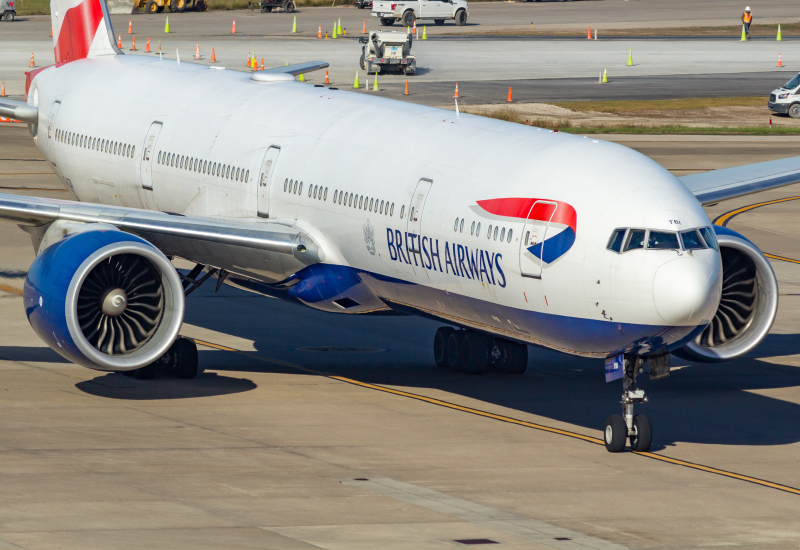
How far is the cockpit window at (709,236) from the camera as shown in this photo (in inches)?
693

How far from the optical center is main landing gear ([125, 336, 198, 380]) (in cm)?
2325

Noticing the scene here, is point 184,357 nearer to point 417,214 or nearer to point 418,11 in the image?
point 417,214

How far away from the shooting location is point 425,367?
25.1 m

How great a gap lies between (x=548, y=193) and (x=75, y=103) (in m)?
16.7

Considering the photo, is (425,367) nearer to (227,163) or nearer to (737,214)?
(227,163)

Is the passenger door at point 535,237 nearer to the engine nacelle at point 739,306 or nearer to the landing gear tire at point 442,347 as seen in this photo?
the engine nacelle at point 739,306

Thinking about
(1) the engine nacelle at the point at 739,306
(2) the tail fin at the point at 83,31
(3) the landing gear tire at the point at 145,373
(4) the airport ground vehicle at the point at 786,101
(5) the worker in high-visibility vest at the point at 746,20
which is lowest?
(3) the landing gear tire at the point at 145,373

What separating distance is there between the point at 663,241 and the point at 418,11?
9483cm

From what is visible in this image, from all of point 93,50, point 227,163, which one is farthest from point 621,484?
point 93,50

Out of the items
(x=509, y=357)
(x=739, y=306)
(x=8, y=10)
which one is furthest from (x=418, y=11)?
(x=739, y=306)

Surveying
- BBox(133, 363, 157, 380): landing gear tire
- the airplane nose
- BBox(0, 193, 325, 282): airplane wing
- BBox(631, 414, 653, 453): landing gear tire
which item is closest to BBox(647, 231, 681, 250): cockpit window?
the airplane nose

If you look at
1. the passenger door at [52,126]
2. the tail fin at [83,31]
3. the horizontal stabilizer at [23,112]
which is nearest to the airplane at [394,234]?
the passenger door at [52,126]

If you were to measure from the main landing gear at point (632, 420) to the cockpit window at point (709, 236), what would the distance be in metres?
1.81

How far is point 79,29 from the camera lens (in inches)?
1314
